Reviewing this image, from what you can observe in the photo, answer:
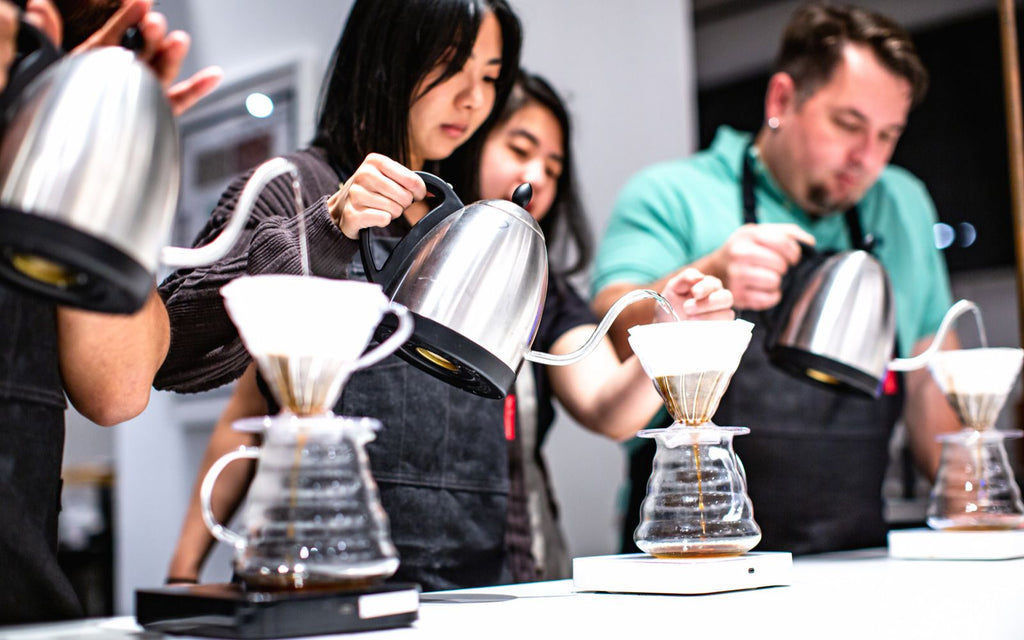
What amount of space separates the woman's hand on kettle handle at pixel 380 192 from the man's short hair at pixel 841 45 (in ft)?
4.21

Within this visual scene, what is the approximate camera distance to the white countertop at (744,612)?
783mm

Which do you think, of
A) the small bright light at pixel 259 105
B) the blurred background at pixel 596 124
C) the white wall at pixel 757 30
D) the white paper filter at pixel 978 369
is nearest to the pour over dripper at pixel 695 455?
the white paper filter at pixel 978 369

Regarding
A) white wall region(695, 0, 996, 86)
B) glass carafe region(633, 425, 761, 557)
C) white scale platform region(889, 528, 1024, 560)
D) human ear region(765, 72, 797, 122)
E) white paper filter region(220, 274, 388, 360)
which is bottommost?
white scale platform region(889, 528, 1024, 560)

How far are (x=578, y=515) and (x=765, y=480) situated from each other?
0.68 meters

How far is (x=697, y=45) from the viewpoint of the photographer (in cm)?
395

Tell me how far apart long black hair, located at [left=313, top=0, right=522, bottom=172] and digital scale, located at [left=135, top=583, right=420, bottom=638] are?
63cm

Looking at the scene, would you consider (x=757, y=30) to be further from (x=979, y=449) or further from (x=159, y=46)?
(x=159, y=46)

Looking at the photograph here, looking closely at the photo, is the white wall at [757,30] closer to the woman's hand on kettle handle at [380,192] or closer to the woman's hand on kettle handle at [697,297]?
the woman's hand on kettle handle at [697,297]

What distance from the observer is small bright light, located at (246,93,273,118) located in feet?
8.61

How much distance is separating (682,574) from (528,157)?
0.98 meters

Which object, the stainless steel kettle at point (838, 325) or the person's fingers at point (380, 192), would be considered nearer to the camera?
the person's fingers at point (380, 192)

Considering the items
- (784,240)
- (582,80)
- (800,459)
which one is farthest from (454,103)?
(582,80)

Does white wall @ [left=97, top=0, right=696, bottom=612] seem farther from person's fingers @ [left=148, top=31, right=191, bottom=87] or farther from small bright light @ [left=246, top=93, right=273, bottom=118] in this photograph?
person's fingers @ [left=148, top=31, right=191, bottom=87]

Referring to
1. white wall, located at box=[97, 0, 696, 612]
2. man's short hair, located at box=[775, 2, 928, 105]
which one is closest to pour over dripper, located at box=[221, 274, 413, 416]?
man's short hair, located at box=[775, 2, 928, 105]
